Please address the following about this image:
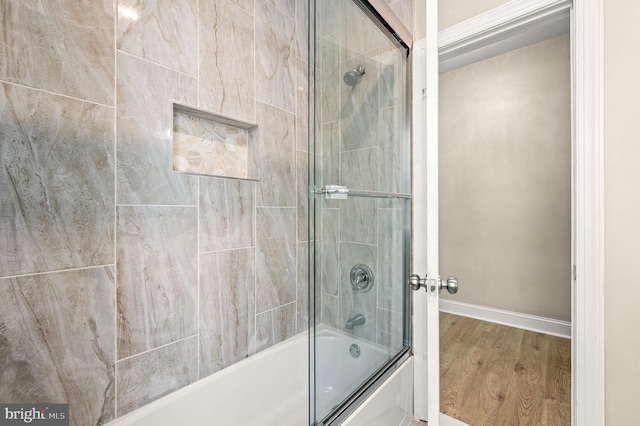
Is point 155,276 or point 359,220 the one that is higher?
point 359,220

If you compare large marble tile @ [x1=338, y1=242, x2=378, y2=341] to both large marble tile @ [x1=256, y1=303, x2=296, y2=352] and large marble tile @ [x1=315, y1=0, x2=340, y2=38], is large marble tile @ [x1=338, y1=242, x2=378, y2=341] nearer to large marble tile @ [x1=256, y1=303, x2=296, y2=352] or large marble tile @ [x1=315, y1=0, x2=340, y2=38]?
large marble tile @ [x1=256, y1=303, x2=296, y2=352]

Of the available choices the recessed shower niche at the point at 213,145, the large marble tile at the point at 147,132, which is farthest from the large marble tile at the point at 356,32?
the large marble tile at the point at 147,132

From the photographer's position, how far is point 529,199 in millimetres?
2500

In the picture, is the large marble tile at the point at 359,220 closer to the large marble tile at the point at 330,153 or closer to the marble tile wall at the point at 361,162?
the marble tile wall at the point at 361,162

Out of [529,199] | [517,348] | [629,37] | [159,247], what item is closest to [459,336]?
[517,348]

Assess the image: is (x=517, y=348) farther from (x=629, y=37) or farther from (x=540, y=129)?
(x=629, y=37)

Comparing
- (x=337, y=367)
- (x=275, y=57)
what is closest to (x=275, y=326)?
(x=337, y=367)

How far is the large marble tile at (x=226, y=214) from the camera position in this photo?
1.23 meters

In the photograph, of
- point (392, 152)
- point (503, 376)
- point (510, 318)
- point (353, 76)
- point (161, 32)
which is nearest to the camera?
point (161, 32)

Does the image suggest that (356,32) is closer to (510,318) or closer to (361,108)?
(361,108)

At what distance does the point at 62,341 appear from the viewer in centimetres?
87

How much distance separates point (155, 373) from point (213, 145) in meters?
0.95

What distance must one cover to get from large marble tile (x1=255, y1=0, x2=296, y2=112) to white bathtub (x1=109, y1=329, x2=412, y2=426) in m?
1.19

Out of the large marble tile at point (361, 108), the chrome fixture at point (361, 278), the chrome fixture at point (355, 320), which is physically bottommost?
the chrome fixture at point (355, 320)
